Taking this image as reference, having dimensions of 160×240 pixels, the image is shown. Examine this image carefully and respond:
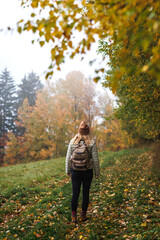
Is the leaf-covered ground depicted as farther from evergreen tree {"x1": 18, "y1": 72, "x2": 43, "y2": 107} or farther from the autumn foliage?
evergreen tree {"x1": 18, "y1": 72, "x2": 43, "y2": 107}

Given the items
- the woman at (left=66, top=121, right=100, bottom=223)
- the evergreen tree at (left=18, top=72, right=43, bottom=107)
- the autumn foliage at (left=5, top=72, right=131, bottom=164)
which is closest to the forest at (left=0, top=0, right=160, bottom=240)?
the woman at (left=66, top=121, right=100, bottom=223)

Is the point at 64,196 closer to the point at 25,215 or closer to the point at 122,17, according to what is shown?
the point at 25,215

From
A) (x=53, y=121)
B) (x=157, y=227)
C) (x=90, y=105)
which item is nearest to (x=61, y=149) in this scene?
(x=53, y=121)

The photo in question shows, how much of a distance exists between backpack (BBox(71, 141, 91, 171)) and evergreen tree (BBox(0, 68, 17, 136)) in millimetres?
29820

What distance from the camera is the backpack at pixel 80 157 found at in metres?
4.61

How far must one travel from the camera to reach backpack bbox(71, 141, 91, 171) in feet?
15.1

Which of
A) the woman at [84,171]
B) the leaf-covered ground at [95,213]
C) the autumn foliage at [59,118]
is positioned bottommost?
the leaf-covered ground at [95,213]

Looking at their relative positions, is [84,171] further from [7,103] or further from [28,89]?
[28,89]

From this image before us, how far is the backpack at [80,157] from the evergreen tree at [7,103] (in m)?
29.8

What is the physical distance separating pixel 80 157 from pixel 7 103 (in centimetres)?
3362

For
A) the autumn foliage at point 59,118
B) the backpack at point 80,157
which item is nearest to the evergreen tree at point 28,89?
the autumn foliage at point 59,118

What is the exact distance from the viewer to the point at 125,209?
17.2 ft

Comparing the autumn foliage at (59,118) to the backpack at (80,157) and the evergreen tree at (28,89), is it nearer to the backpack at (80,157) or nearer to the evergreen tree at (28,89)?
the evergreen tree at (28,89)

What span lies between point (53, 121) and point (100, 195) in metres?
17.7
